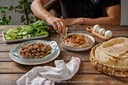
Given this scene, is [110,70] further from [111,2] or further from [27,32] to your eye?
[111,2]

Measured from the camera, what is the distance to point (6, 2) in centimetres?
296

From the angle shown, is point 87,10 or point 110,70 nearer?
point 110,70

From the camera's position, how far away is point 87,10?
1.94 meters

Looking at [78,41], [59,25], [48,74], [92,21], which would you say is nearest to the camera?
[48,74]

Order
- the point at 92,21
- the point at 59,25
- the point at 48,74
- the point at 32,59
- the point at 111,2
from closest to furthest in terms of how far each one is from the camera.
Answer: the point at 48,74, the point at 32,59, the point at 59,25, the point at 92,21, the point at 111,2

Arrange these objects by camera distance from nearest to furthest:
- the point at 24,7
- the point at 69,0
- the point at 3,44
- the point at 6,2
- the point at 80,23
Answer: the point at 3,44
the point at 80,23
the point at 69,0
the point at 24,7
the point at 6,2

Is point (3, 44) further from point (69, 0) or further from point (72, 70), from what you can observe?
point (69, 0)

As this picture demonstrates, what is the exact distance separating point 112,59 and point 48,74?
31 centimetres

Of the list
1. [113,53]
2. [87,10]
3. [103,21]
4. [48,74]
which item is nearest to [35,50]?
[48,74]

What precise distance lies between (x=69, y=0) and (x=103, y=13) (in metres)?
0.32

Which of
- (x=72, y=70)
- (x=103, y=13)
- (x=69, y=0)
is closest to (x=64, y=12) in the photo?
(x=69, y=0)

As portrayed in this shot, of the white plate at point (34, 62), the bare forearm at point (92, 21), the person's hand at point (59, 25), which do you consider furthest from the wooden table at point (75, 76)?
the bare forearm at point (92, 21)

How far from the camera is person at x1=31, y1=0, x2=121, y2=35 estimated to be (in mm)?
1699

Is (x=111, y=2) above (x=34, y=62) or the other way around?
above
